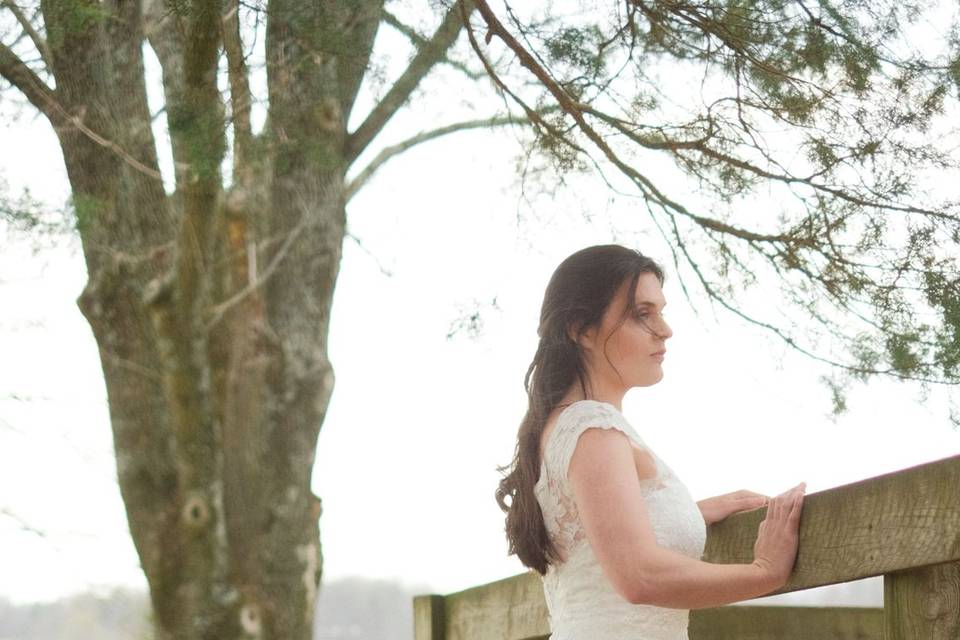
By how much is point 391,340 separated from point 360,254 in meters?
0.82

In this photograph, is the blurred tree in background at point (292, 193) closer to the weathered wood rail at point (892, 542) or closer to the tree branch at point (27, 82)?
the tree branch at point (27, 82)

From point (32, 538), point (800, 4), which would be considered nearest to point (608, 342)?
point (800, 4)

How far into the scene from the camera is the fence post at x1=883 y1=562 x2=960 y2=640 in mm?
1370

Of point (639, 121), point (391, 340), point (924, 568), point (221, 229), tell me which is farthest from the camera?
point (391, 340)

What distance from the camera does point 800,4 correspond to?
4.00 m

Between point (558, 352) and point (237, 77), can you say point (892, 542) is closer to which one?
point (558, 352)

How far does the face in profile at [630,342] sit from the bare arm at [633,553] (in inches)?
8.3

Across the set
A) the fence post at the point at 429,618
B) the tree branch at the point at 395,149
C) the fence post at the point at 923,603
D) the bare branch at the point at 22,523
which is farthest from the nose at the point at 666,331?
the bare branch at the point at 22,523

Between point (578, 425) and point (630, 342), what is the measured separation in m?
0.21

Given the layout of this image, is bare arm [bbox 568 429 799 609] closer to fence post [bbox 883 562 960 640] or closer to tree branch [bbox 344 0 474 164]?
fence post [bbox 883 562 960 640]

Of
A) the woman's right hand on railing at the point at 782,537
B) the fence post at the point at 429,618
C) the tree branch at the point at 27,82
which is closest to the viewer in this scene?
the woman's right hand on railing at the point at 782,537

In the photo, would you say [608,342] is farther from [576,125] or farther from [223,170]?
[576,125]

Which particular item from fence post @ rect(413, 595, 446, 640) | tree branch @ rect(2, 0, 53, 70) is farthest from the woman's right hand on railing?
tree branch @ rect(2, 0, 53, 70)

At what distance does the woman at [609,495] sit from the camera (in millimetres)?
1595
